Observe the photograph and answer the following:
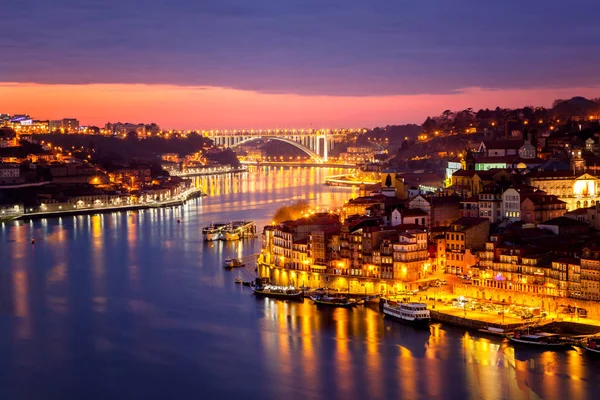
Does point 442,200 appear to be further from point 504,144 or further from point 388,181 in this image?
point 504,144

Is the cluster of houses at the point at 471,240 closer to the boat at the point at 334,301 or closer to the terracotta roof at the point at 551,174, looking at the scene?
the terracotta roof at the point at 551,174

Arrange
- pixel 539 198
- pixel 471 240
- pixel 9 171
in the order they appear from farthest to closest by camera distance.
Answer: pixel 9 171 < pixel 539 198 < pixel 471 240

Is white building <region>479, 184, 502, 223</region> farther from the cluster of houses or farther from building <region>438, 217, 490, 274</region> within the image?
building <region>438, 217, 490, 274</region>

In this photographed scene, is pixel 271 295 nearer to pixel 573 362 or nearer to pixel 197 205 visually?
pixel 573 362

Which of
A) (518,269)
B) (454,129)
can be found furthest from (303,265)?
(454,129)

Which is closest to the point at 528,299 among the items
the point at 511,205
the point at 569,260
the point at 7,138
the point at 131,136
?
the point at 569,260

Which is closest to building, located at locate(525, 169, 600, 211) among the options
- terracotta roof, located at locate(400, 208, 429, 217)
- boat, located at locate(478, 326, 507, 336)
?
terracotta roof, located at locate(400, 208, 429, 217)
